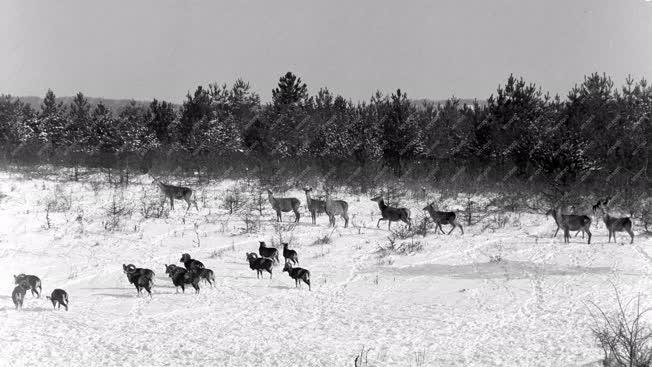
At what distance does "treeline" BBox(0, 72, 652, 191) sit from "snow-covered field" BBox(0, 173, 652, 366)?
34.1ft

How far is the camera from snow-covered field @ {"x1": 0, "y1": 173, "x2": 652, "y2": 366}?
8.23 meters

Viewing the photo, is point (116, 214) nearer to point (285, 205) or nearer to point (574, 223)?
point (285, 205)

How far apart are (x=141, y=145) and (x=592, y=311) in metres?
32.8

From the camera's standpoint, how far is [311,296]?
1164 centimetres

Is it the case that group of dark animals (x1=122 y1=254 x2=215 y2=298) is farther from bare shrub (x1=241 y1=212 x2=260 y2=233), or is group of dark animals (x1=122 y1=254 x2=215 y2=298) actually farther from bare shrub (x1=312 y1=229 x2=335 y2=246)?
bare shrub (x1=241 y1=212 x2=260 y2=233)

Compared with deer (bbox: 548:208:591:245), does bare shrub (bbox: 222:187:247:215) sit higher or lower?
higher

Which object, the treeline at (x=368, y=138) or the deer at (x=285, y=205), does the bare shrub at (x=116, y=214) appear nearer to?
the deer at (x=285, y=205)

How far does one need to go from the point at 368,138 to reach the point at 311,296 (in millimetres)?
26442

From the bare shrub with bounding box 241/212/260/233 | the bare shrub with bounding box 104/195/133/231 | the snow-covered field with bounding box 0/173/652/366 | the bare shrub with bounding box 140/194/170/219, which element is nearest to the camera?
the snow-covered field with bounding box 0/173/652/366

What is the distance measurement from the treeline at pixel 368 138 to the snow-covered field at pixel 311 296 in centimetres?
1039

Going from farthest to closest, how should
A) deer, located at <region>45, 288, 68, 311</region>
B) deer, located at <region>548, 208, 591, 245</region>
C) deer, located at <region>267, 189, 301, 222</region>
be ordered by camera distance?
deer, located at <region>267, 189, 301, 222</region> < deer, located at <region>548, 208, 591, 245</region> < deer, located at <region>45, 288, 68, 311</region>

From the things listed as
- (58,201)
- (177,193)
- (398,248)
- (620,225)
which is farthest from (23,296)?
(620,225)

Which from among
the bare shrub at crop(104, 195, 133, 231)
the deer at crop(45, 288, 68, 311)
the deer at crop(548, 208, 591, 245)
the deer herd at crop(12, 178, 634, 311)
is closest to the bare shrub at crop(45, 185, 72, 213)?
the bare shrub at crop(104, 195, 133, 231)

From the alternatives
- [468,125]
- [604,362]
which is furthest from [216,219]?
[468,125]
